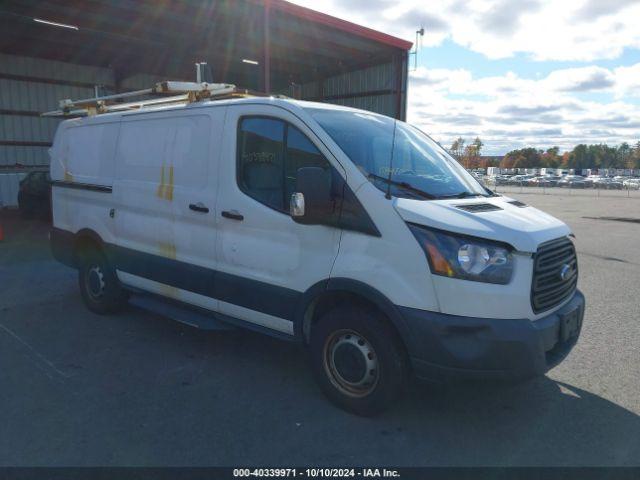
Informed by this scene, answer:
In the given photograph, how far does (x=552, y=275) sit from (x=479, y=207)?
0.64 m

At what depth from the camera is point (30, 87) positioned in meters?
17.2

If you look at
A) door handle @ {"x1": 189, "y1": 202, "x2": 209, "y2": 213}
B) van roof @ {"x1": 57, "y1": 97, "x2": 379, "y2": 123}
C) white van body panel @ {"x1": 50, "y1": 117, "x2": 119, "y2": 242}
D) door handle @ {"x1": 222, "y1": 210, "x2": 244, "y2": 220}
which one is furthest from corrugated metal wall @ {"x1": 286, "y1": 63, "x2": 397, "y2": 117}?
door handle @ {"x1": 222, "y1": 210, "x2": 244, "y2": 220}

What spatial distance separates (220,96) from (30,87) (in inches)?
639

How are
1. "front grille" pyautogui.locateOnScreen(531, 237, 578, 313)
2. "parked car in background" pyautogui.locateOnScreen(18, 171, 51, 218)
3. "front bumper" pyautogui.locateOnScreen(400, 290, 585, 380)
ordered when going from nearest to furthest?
1. "front bumper" pyautogui.locateOnScreen(400, 290, 585, 380)
2. "front grille" pyautogui.locateOnScreen(531, 237, 578, 313)
3. "parked car in background" pyautogui.locateOnScreen(18, 171, 51, 218)

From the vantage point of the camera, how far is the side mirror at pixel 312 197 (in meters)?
3.20

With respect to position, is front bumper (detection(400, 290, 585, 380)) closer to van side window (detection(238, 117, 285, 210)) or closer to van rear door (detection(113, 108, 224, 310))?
van side window (detection(238, 117, 285, 210))

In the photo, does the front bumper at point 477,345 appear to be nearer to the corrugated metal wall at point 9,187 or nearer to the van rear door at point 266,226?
the van rear door at point 266,226

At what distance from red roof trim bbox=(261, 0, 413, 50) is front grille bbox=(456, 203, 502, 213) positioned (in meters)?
9.05

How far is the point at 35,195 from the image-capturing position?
13578mm

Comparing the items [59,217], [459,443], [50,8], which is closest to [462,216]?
[459,443]

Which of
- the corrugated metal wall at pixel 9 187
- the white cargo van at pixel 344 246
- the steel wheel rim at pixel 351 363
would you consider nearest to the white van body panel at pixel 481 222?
the white cargo van at pixel 344 246

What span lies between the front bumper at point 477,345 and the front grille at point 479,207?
2.42ft

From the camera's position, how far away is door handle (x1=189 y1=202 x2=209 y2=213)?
163 inches

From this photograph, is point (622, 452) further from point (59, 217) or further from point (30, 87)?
point (30, 87)
